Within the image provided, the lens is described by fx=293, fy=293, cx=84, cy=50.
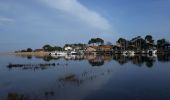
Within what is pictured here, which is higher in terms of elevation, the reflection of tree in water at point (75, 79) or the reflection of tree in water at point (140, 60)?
the reflection of tree in water at point (140, 60)

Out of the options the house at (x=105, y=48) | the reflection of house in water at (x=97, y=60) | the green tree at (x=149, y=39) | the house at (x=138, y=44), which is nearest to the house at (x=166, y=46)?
the green tree at (x=149, y=39)

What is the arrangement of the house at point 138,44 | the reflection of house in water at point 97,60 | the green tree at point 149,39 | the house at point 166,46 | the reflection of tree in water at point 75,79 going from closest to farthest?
the reflection of tree in water at point 75,79 → the reflection of house in water at point 97,60 → the house at point 166,46 → the house at point 138,44 → the green tree at point 149,39

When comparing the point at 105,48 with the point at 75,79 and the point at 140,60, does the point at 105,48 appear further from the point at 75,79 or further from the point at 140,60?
the point at 75,79

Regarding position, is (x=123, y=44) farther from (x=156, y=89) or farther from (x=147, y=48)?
(x=156, y=89)

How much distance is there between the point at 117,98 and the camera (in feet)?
82.3

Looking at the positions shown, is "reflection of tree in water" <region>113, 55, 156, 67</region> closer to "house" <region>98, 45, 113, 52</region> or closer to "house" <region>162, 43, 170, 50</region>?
"house" <region>162, 43, 170, 50</region>

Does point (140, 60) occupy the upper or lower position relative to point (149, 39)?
lower

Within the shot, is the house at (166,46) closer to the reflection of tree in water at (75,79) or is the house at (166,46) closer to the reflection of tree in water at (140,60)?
the reflection of tree in water at (140,60)

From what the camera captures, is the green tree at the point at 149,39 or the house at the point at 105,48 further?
the house at the point at 105,48

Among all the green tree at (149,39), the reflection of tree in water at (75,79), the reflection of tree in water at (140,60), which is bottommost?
the reflection of tree in water at (75,79)

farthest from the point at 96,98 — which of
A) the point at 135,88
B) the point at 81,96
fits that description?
the point at 135,88

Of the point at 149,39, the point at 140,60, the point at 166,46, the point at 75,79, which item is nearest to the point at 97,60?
the point at 140,60

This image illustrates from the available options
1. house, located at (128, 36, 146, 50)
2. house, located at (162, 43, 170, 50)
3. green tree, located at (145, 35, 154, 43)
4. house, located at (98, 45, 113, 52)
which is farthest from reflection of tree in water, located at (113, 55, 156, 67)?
house, located at (98, 45, 113, 52)

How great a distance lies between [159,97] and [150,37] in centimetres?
13600
